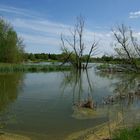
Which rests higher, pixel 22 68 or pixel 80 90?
pixel 22 68

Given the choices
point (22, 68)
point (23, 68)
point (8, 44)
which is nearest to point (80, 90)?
point (22, 68)

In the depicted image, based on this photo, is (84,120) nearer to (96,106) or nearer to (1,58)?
(96,106)

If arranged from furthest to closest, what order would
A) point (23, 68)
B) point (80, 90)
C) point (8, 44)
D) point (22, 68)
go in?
point (8, 44), point (23, 68), point (22, 68), point (80, 90)

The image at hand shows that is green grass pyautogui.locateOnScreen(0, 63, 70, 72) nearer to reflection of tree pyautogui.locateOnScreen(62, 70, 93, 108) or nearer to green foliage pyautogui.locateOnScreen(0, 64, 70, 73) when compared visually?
green foliage pyautogui.locateOnScreen(0, 64, 70, 73)

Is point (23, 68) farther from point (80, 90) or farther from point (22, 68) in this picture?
point (80, 90)

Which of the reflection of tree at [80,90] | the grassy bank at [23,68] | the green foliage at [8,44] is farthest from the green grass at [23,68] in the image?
the reflection of tree at [80,90]

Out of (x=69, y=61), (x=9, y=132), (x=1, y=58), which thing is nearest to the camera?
(x=9, y=132)

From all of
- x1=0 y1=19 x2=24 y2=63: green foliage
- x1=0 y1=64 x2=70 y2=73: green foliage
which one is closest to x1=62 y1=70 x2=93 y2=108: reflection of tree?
x1=0 y1=64 x2=70 y2=73: green foliage

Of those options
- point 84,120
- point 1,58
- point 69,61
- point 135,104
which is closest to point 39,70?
point 1,58

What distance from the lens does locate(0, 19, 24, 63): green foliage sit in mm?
47844

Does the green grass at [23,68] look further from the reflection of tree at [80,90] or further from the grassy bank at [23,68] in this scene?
the reflection of tree at [80,90]

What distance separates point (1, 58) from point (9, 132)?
134 ft

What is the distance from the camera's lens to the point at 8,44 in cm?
4788

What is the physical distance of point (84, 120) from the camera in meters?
10.3
